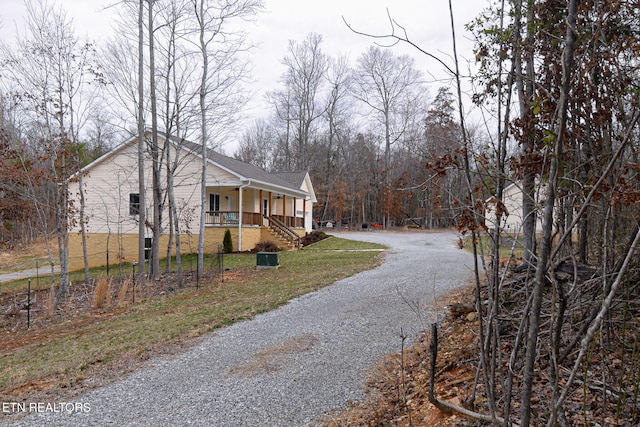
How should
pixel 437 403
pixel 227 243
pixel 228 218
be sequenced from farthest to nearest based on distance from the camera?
pixel 228 218 → pixel 227 243 → pixel 437 403

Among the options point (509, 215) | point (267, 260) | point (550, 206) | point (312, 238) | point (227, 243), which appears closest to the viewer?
point (550, 206)

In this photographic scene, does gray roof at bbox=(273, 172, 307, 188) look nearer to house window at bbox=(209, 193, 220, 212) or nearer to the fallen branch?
house window at bbox=(209, 193, 220, 212)

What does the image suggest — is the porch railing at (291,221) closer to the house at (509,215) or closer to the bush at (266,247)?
the bush at (266,247)

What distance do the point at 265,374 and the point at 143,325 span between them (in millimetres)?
3633

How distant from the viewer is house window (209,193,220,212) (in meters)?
20.8

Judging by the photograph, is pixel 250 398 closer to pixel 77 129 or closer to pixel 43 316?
pixel 43 316

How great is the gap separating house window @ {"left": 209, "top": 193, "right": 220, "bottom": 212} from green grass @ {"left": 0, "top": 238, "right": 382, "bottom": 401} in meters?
8.73

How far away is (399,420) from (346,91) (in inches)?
1508

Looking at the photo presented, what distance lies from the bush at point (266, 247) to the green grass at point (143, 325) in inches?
242

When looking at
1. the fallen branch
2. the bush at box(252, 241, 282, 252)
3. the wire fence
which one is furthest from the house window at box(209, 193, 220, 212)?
the fallen branch

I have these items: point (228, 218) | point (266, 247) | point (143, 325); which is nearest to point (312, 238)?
point (266, 247)

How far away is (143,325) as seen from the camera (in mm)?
7375

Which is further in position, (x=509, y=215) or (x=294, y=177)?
(x=294, y=177)

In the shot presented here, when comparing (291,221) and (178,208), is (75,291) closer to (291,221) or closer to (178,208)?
(178,208)
